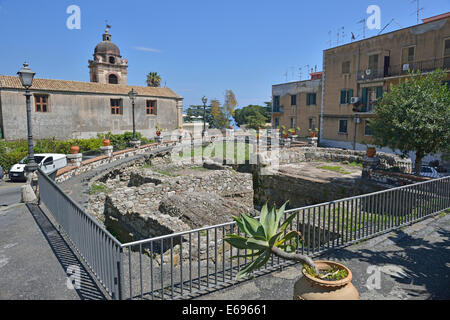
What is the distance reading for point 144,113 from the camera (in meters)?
36.4

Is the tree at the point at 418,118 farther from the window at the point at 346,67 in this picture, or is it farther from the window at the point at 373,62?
the window at the point at 346,67

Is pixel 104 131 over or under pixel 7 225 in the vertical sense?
over

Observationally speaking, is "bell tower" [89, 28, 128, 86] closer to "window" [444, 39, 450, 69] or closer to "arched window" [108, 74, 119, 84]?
"arched window" [108, 74, 119, 84]

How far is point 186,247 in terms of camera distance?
7.86m

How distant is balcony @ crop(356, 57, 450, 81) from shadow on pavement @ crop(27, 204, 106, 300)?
1045 inches

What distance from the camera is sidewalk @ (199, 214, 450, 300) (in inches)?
194

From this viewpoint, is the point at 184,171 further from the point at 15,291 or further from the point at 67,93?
the point at 67,93

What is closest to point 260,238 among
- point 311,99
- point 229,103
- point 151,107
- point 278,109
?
point 311,99

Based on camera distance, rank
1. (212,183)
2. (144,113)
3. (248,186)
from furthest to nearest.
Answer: (144,113)
(248,186)
(212,183)

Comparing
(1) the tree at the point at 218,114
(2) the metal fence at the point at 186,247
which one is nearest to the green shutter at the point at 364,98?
(2) the metal fence at the point at 186,247

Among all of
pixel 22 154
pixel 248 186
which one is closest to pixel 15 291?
pixel 248 186

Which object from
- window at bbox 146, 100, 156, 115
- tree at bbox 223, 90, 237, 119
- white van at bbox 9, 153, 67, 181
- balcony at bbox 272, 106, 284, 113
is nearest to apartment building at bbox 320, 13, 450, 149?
balcony at bbox 272, 106, 284, 113

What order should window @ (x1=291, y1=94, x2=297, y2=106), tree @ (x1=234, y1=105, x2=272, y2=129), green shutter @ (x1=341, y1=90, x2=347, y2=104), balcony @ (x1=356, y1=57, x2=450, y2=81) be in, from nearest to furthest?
balcony @ (x1=356, y1=57, x2=450, y2=81) < green shutter @ (x1=341, y1=90, x2=347, y2=104) < window @ (x1=291, y1=94, x2=297, y2=106) < tree @ (x1=234, y1=105, x2=272, y2=129)

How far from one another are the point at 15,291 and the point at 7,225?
13.4 feet
